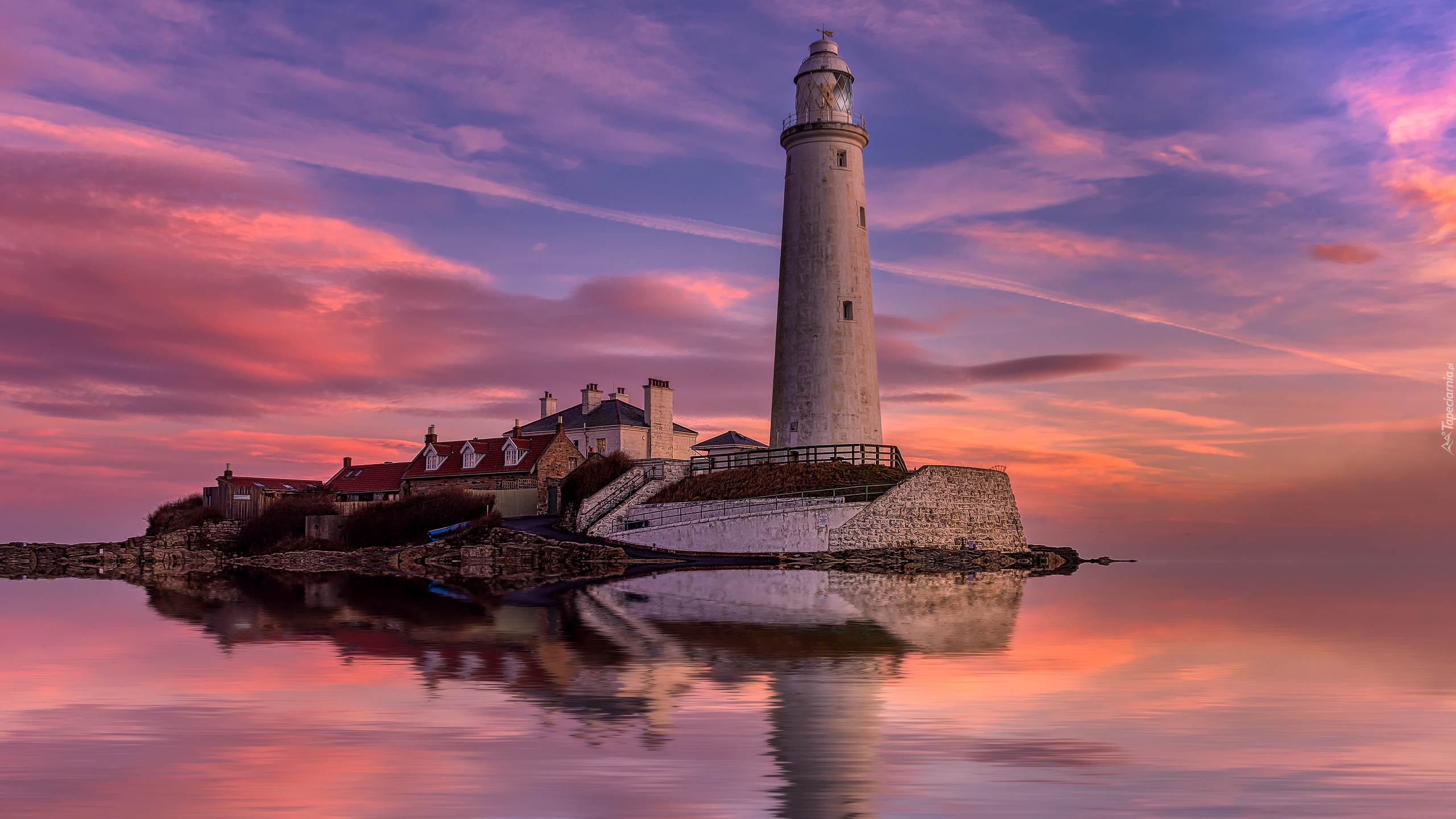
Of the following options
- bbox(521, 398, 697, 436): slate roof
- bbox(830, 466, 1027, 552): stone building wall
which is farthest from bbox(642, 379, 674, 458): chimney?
bbox(830, 466, 1027, 552): stone building wall

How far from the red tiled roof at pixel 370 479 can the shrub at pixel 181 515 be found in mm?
7274

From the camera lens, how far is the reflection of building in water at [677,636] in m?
11.1

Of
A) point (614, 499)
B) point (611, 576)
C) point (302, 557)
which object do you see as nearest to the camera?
point (611, 576)

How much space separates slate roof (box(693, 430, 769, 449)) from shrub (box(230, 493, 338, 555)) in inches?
998

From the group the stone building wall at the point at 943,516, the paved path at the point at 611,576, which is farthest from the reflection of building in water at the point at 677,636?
the stone building wall at the point at 943,516

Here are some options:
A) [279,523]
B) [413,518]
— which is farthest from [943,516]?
[279,523]

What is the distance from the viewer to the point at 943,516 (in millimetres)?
43500

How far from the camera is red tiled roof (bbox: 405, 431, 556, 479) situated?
54219 millimetres

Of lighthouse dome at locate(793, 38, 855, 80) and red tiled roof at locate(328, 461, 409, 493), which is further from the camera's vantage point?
red tiled roof at locate(328, 461, 409, 493)

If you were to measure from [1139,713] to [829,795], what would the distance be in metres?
5.79

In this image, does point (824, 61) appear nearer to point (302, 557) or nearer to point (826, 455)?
point (826, 455)

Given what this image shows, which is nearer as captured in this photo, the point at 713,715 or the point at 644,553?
the point at 713,715

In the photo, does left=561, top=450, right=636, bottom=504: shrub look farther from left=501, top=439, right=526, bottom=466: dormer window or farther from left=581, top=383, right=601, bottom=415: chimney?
left=581, top=383, right=601, bottom=415: chimney

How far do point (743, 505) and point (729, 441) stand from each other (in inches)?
1226
